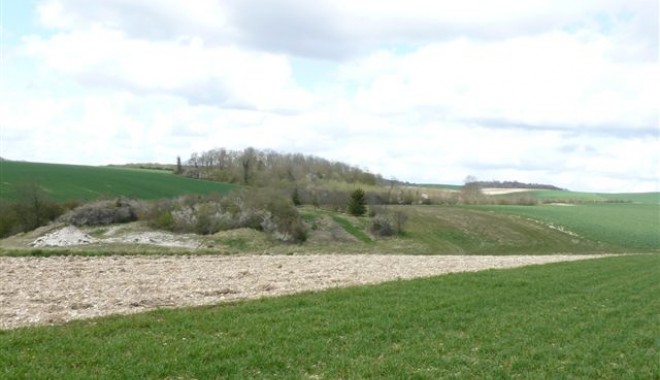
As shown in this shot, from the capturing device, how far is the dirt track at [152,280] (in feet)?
53.6

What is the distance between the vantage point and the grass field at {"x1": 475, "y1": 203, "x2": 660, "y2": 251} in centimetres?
7431

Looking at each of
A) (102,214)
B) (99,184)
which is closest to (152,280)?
(102,214)

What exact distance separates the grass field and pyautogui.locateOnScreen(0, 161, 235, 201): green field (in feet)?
159

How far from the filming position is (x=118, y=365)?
34.8 ft

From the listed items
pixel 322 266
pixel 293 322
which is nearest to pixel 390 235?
pixel 322 266

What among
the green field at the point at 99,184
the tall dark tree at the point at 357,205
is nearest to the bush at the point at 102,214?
the green field at the point at 99,184

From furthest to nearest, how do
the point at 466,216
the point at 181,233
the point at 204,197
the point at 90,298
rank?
the point at 466,216 → the point at 204,197 → the point at 181,233 → the point at 90,298

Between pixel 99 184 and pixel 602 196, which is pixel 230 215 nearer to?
pixel 99 184

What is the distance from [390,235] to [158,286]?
45.2 meters

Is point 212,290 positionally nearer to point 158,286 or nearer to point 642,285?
point 158,286

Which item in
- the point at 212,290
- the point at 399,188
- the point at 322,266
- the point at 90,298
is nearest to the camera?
the point at 90,298

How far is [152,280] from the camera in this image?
880 inches

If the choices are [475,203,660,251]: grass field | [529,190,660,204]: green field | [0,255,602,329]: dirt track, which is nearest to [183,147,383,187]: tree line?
[475,203,660,251]: grass field

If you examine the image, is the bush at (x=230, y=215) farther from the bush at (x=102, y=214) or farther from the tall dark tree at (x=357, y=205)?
the tall dark tree at (x=357, y=205)
